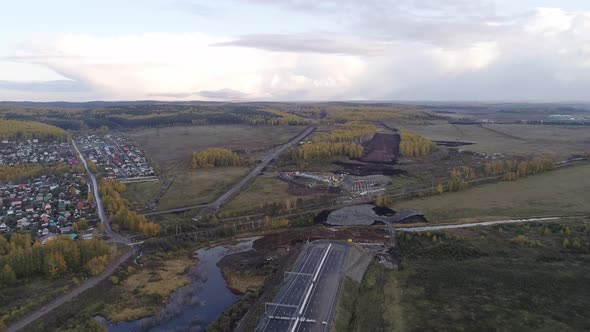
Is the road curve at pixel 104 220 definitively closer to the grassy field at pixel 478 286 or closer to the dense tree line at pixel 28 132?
the grassy field at pixel 478 286

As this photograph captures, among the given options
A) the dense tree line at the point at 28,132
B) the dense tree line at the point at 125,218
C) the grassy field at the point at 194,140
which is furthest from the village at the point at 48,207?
the dense tree line at the point at 28,132

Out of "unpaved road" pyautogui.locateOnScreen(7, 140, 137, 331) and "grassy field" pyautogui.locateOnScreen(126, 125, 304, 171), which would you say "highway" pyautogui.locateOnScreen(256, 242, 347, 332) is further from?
"grassy field" pyautogui.locateOnScreen(126, 125, 304, 171)

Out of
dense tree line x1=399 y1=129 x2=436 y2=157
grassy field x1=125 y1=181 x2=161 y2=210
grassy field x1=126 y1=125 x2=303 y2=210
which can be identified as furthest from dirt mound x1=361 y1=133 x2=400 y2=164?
grassy field x1=125 y1=181 x2=161 y2=210

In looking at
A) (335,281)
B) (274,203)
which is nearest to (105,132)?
(274,203)

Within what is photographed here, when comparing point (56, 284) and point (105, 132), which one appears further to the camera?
point (105, 132)

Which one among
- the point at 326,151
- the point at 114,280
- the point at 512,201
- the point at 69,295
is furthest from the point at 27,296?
the point at 326,151

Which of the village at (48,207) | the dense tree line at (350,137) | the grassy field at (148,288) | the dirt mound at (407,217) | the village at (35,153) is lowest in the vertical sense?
the grassy field at (148,288)

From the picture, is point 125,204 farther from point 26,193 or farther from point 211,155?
point 211,155
